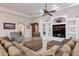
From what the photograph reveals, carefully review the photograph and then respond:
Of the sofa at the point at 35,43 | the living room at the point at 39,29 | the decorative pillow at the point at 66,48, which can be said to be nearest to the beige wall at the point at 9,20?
the living room at the point at 39,29

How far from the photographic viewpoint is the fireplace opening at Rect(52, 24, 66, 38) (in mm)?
1839

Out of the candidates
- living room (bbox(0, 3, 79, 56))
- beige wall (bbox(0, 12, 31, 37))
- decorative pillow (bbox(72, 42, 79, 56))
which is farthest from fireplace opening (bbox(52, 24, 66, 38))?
beige wall (bbox(0, 12, 31, 37))

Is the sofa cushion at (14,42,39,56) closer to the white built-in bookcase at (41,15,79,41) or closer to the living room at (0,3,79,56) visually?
the living room at (0,3,79,56)

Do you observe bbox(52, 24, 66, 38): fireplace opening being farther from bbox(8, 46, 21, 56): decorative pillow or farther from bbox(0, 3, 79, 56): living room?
bbox(8, 46, 21, 56): decorative pillow

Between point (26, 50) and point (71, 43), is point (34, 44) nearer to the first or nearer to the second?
point (26, 50)

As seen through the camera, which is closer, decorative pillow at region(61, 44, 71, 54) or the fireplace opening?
decorative pillow at region(61, 44, 71, 54)

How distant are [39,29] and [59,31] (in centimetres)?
38

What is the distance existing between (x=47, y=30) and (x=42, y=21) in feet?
0.64

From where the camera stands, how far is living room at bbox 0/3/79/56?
1.77 m

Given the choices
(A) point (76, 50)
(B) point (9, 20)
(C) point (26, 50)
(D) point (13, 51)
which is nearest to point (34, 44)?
(C) point (26, 50)

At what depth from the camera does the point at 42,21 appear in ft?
6.34

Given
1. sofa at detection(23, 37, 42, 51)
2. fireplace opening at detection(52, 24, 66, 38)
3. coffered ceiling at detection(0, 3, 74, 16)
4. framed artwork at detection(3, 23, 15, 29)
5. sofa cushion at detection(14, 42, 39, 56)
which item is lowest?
sofa cushion at detection(14, 42, 39, 56)

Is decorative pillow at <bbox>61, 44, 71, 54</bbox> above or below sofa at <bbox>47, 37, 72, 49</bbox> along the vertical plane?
below

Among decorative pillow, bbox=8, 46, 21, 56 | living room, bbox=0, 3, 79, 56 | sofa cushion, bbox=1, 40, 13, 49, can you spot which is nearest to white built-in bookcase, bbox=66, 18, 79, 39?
living room, bbox=0, 3, 79, 56
